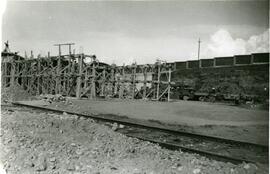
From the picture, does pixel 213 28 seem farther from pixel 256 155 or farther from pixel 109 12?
pixel 256 155

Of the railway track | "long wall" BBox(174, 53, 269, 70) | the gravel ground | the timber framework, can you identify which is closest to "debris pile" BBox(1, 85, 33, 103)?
the timber framework

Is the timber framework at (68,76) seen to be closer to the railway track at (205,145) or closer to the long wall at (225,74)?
the long wall at (225,74)

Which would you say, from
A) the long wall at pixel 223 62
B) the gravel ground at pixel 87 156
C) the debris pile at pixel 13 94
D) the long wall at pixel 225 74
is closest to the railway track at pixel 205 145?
the gravel ground at pixel 87 156

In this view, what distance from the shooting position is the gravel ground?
15.7ft

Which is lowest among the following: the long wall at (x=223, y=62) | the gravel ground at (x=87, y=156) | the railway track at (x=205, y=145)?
the railway track at (x=205, y=145)

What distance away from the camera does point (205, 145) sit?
7.34m

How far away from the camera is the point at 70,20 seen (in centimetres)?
751

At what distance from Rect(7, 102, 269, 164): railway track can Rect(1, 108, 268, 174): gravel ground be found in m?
0.31

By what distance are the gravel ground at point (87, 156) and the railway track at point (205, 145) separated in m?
0.31

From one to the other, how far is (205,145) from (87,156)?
11.4ft

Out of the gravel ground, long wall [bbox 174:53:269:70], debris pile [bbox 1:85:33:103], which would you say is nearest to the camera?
the gravel ground

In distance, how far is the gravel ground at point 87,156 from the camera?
4777 mm

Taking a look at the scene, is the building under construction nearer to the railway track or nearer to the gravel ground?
the railway track

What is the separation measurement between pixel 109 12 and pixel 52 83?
61.7 feet
